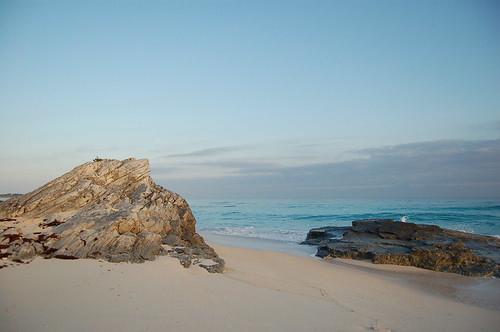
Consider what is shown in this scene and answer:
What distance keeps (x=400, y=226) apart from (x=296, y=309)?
Result: 15.2m

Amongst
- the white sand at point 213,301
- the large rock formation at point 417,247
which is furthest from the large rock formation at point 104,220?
the large rock formation at point 417,247

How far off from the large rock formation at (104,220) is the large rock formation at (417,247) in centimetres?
826

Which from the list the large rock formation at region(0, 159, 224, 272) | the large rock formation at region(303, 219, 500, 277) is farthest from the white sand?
the large rock formation at region(303, 219, 500, 277)

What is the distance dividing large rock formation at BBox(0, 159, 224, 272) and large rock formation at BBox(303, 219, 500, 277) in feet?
27.1

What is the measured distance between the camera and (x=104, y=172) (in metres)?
14.0

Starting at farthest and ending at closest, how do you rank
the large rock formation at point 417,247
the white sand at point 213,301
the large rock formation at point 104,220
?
the large rock formation at point 417,247
the large rock formation at point 104,220
the white sand at point 213,301

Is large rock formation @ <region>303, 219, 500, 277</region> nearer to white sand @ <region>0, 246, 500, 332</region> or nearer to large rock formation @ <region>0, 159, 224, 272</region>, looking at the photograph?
white sand @ <region>0, 246, 500, 332</region>

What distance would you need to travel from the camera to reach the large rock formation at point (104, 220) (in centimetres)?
989

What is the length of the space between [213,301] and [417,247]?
12.9 metres

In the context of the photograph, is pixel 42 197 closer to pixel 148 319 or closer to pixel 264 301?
pixel 148 319

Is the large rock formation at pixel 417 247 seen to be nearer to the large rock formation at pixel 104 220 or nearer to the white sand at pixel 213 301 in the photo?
the white sand at pixel 213 301

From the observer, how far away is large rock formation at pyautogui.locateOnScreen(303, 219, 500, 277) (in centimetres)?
1486

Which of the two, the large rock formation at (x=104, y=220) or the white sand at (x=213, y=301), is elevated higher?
the large rock formation at (x=104, y=220)

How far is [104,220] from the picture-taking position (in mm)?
10758
